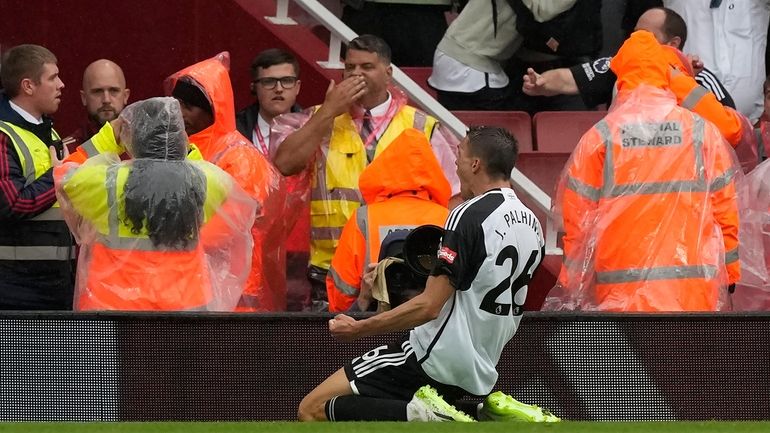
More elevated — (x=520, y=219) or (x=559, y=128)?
(x=559, y=128)

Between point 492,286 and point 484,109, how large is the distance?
3.64 m

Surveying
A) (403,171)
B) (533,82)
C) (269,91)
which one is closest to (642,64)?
(533,82)

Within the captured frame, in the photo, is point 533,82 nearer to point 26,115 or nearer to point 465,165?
point 465,165

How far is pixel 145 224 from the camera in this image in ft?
23.1

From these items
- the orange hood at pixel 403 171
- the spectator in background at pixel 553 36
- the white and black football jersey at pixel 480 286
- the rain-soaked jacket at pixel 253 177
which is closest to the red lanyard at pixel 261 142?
the rain-soaked jacket at pixel 253 177

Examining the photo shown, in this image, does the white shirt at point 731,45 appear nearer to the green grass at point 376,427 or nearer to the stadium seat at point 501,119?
the stadium seat at point 501,119

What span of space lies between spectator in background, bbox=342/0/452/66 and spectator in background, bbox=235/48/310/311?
1018 millimetres

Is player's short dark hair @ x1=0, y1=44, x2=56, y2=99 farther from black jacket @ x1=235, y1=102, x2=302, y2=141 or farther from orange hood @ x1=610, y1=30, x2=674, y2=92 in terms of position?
orange hood @ x1=610, y1=30, x2=674, y2=92

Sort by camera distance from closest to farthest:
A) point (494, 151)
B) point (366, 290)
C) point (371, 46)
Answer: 1. point (494, 151)
2. point (366, 290)
3. point (371, 46)

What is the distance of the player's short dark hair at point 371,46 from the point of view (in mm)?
8500

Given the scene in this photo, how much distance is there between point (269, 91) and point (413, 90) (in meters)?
0.83

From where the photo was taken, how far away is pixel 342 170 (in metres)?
8.31

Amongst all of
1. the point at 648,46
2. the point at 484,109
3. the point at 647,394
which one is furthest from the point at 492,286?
the point at 484,109

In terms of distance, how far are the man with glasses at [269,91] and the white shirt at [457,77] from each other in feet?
3.52
